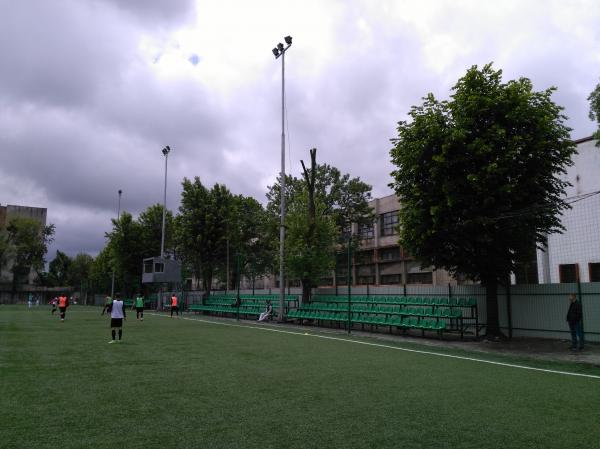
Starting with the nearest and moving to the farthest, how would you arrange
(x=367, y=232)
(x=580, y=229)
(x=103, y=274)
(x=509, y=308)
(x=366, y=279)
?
(x=509, y=308), (x=580, y=229), (x=367, y=232), (x=366, y=279), (x=103, y=274)

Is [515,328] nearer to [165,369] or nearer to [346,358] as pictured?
[346,358]

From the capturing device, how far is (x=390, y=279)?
191 ft

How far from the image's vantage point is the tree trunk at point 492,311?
18.4 metres

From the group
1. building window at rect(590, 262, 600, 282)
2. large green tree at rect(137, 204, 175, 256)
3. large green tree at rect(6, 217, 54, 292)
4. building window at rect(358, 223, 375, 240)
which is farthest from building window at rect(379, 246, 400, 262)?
large green tree at rect(6, 217, 54, 292)

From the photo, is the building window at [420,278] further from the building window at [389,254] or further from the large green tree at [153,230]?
the large green tree at [153,230]

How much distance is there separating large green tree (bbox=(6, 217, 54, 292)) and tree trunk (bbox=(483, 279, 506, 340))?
8747 centimetres

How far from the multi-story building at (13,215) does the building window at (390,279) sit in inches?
2770

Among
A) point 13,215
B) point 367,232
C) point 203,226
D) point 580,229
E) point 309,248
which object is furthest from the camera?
point 13,215

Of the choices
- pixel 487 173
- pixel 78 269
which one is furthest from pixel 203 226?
pixel 78 269

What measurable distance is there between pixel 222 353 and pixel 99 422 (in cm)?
753

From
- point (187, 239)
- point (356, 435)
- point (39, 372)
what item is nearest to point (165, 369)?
point (39, 372)

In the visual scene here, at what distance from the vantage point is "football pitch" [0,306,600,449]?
5.62m

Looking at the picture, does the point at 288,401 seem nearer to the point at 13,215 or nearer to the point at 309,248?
the point at 309,248

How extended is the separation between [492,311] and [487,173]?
5.50 metres
